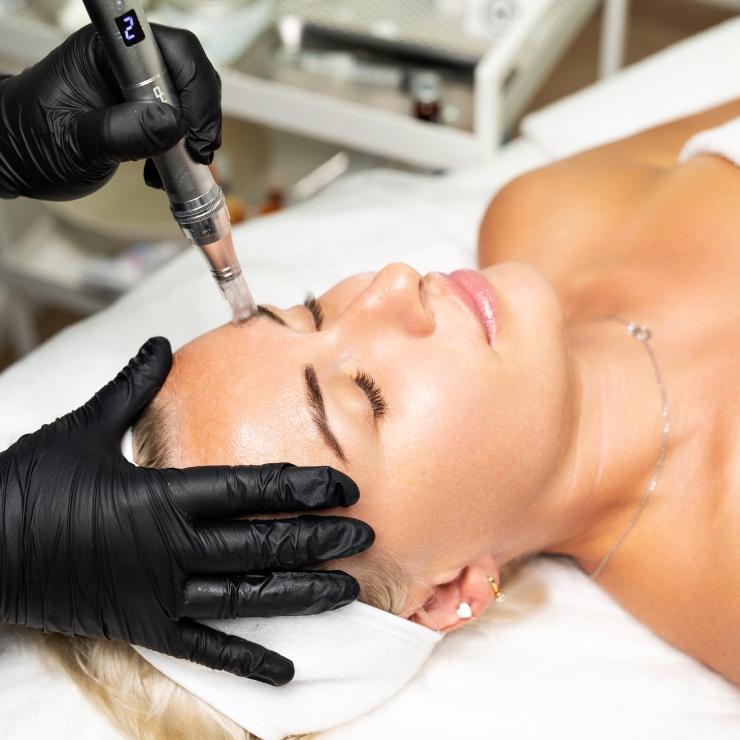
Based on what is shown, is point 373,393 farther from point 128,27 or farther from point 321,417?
point 128,27

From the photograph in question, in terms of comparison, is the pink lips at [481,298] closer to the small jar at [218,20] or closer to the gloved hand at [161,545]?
the gloved hand at [161,545]

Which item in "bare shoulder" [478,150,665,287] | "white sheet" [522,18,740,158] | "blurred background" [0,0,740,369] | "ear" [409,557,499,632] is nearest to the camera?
"ear" [409,557,499,632]

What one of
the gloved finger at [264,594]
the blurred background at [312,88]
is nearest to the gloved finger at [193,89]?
the gloved finger at [264,594]

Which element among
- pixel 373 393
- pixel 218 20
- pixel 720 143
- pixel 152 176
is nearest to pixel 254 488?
pixel 373 393

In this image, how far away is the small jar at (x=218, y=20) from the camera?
2.04 metres

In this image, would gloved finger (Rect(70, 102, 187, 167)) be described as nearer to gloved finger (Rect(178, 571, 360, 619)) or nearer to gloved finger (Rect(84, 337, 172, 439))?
gloved finger (Rect(84, 337, 172, 439))

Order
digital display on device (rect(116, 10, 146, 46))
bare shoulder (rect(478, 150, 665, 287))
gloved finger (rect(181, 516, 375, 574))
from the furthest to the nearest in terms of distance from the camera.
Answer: bare shoulder (rect(478, 150, 665, 287)), gloved finger (rect(181, 516, 375, 574)), digital display on device (rect(116, 10, 146, 46))

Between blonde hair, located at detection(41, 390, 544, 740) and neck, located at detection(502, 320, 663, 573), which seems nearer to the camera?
blonde hair, located at detection(41, 390, 544, 740)

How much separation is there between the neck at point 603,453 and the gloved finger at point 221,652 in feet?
1.35

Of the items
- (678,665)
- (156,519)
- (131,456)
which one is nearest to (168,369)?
(131,456)

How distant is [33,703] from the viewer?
3.69 feet

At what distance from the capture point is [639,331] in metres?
1.35

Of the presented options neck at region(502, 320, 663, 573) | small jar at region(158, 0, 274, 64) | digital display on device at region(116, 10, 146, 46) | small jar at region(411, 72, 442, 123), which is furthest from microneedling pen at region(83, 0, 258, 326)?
small jar at region(158, 0, 274, 64)

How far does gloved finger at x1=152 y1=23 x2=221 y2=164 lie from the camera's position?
101 cm
